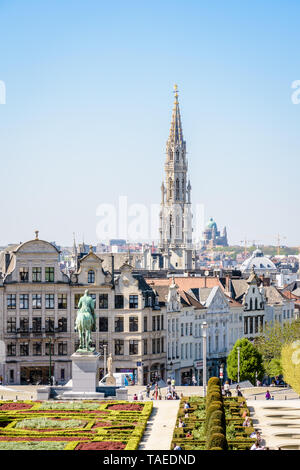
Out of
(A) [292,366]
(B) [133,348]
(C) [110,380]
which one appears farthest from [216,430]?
(B) [133,348]

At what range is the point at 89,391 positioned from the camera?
8325 cm

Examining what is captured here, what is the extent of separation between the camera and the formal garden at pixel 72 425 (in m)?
62.7

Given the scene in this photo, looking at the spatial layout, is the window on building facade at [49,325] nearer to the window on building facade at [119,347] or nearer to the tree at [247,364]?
the window on building facade at [119,347]

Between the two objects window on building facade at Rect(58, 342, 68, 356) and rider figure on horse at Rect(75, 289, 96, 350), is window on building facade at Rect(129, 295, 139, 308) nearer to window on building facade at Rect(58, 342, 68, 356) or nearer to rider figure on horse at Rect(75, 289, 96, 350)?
window on building facade at Rect(58, 342, 68, 356)

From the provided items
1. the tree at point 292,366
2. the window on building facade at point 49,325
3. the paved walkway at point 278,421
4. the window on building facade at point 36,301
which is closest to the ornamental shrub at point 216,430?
the paved walkway at point 278,421

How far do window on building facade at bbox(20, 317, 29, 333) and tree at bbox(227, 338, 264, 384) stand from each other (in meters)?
18.8

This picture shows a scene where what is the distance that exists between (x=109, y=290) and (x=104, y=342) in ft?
15.7

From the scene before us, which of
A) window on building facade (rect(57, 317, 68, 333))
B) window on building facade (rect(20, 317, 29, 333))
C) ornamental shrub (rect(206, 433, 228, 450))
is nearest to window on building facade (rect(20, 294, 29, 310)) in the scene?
window on building facade (rect(20, 317, 29, 333))

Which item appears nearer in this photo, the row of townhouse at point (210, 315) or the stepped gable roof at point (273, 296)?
the row of townhouse at point (210, 315)

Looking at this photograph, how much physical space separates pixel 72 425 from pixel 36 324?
4522 cm

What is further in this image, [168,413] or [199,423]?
[168,413]

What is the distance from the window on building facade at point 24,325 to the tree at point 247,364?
18825 mm
